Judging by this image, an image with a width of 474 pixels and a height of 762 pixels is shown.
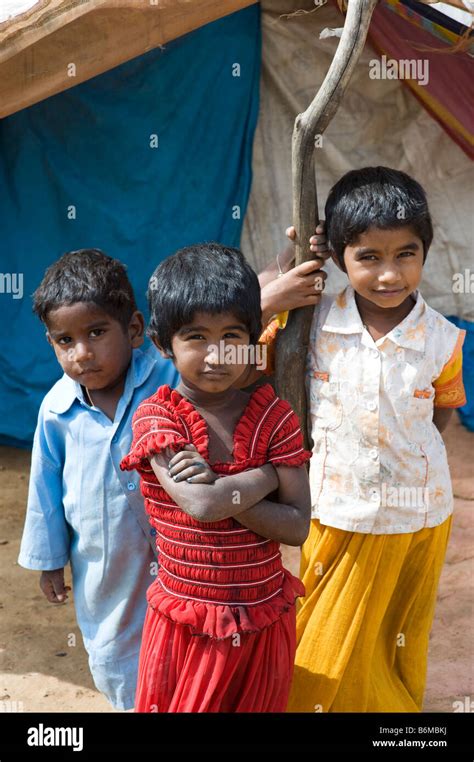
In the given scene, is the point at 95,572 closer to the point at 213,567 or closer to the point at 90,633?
the point at 90,633

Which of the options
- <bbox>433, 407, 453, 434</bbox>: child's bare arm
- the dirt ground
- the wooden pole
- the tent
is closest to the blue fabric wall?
the tent

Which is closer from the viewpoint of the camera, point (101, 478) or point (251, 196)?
point (101, 478)

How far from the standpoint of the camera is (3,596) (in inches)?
140

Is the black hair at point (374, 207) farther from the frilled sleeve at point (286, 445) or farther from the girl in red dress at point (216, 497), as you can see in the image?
the frilled sleeve at point (286, 445)

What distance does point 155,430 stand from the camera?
1905 millimetres

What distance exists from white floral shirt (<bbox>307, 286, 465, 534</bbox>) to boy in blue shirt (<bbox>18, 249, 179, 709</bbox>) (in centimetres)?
41

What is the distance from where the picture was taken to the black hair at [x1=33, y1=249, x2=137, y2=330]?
2.12m

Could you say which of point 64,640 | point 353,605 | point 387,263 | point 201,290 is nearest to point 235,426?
point 201,290

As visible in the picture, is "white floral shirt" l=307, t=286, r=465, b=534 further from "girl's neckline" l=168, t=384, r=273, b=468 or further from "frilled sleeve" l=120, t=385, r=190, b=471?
"frilled sleeve" l=120, t=385, r=190, b=471

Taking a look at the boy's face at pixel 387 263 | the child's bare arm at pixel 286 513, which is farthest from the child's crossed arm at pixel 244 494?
the boy's face at pixel 387 263

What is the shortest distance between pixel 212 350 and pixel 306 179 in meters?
0.63

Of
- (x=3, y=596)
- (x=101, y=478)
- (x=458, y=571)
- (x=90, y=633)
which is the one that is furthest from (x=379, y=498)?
(x=3, y=596)
